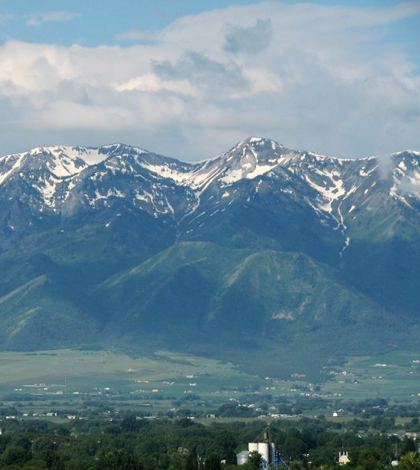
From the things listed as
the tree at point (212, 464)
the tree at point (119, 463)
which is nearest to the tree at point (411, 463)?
the tree at point (212, 464)

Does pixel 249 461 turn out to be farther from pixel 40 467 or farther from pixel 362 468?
pixel 40 467

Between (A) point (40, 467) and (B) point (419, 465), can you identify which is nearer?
(B) point (419, 465)

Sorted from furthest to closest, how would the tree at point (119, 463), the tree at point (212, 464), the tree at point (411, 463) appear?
the tree at point (119, 463) → the tree at point (212, 464) → the tree at point (411, 463)

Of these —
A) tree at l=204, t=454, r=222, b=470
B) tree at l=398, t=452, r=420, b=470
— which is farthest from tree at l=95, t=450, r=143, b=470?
tree at l=398, t=452, r=420, b=470

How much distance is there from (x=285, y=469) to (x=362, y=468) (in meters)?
8.73

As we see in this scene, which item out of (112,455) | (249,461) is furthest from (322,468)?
(112,455)

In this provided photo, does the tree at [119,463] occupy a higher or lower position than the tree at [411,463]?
higher

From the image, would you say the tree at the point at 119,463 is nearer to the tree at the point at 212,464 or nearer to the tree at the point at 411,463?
the tree at the point at 212,464

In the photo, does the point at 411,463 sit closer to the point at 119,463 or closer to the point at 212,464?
the point at 212,464

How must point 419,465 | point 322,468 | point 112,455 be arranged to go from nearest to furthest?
point 419,465, point 322,468, point 112,455

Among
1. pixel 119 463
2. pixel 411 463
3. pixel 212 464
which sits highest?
pixel 119 463

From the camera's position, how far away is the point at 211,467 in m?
185

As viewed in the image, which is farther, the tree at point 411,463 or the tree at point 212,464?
the tree at point 212,464

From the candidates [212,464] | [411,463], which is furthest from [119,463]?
[411,463]
